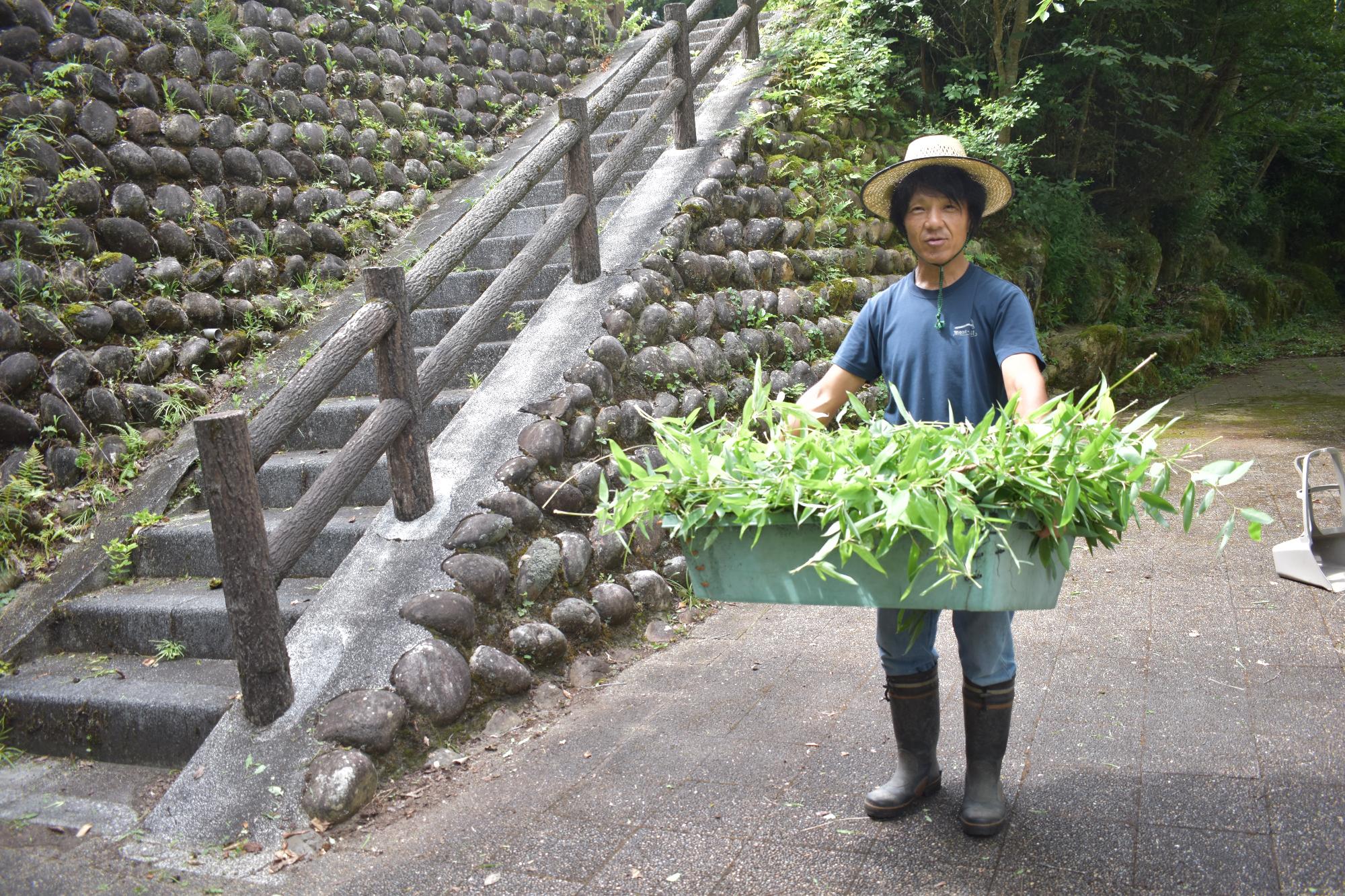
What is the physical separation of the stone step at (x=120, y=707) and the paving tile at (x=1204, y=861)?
289cm

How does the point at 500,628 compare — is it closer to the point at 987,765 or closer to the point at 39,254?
the point at 987,765

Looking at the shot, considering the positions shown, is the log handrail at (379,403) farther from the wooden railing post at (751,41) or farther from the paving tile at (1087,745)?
the paving tile at (1087,745)

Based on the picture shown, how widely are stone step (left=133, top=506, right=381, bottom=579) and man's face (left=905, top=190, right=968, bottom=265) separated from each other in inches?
106

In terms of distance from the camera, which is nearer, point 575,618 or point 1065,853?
point 1065,853

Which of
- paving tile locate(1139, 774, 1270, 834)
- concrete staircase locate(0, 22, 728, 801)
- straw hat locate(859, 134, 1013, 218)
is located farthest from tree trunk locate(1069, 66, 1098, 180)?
paving tile locate(1139, 774, 1270, 834)

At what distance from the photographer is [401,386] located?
3.85 m

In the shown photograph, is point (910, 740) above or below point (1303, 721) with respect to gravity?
above

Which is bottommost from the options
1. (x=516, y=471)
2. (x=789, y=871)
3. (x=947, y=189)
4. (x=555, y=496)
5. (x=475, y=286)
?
(x=789, y=871)

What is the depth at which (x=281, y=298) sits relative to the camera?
561cm

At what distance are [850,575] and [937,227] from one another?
3.41 feet

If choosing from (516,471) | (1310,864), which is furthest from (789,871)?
(516,471)

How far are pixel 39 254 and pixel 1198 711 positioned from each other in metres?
5.35

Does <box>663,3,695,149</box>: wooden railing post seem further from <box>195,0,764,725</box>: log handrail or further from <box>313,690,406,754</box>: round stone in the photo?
<box>313,690,406,754</box>: round stone

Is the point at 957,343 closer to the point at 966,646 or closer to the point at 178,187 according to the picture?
the point at 966,646
